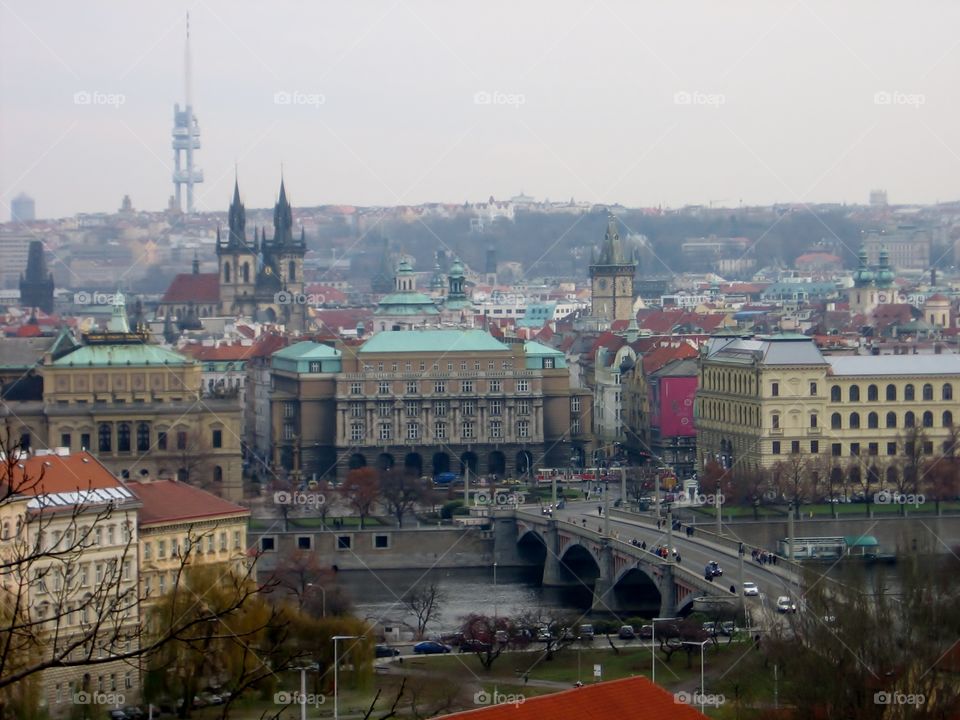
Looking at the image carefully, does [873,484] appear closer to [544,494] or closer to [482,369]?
[544,494]

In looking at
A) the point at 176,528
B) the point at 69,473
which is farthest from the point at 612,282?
the point at 69,473

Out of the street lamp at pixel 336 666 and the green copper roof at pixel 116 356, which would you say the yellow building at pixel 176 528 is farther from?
the green copper roof at pixel 116 356

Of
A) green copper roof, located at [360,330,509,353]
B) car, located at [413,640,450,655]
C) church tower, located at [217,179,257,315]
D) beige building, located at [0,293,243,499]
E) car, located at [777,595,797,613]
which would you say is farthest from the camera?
church tower, located at [217,179,257,315]

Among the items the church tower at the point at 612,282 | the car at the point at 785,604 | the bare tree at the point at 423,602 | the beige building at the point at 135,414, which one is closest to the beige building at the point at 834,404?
the beige building at the point at 135,414

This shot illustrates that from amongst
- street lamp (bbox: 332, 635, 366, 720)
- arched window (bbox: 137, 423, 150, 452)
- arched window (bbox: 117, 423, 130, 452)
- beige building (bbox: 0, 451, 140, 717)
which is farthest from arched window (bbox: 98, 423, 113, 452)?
street lamp (bbox: 332, 635, 366, 720)

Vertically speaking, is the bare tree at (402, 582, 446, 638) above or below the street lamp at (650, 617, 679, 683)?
below

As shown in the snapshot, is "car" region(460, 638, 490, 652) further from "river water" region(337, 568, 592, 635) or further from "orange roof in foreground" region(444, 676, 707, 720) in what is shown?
"orange roof in foreground" region(444, 676, 707, 720)

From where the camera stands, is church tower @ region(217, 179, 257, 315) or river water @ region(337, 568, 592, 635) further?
church tower @ region(217, 179, 257, 315)
